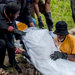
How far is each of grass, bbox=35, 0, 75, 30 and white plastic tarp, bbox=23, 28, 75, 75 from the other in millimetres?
3002

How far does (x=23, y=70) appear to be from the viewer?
11.6 feet

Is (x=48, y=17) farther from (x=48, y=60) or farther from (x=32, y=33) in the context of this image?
(x=48, y=60)

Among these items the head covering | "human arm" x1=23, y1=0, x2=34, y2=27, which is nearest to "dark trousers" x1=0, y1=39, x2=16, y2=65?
the head covering

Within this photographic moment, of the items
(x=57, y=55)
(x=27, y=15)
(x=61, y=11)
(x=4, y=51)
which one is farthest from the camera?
(x=61, y=11)

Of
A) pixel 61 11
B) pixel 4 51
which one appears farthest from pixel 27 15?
pixel 61 11

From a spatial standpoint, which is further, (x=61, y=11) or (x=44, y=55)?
(x=61, y=11)

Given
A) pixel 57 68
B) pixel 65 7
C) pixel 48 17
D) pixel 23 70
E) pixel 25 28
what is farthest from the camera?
pixel 65 7

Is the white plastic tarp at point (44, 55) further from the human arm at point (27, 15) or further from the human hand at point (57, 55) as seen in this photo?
the human arm at point (27, 15)

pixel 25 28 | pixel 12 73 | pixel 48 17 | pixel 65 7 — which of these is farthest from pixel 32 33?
pixel 65 7

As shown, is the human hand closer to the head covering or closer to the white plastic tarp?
the white plastic tarp

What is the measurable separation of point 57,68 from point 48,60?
0.20 meters

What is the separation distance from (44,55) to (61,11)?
451cm

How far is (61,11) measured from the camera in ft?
25.1

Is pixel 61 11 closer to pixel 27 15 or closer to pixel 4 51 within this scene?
pixel 27 15
